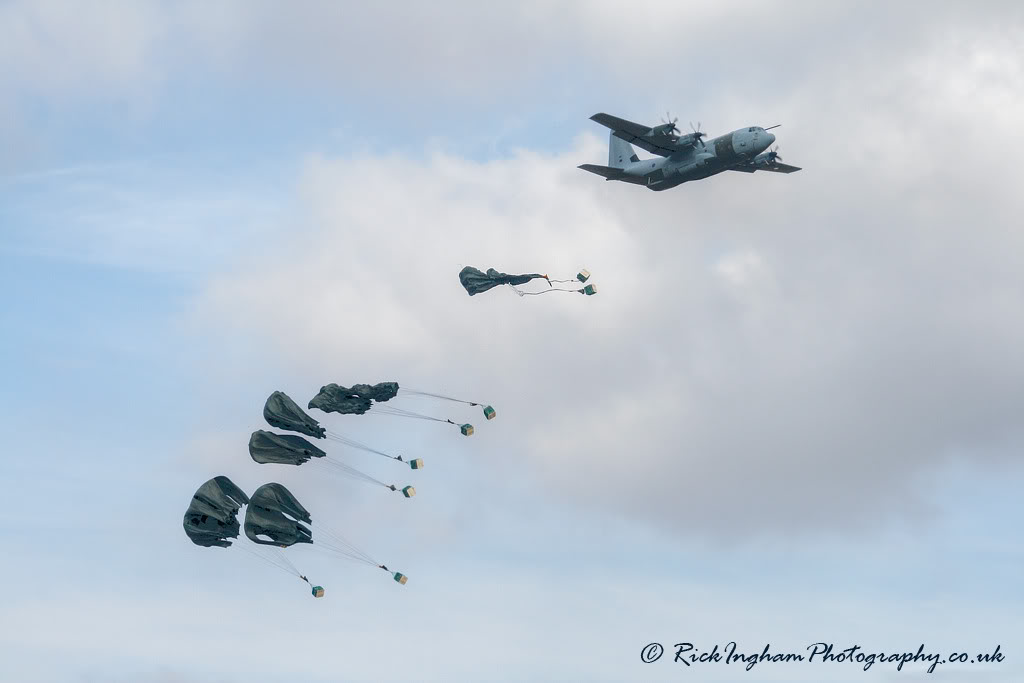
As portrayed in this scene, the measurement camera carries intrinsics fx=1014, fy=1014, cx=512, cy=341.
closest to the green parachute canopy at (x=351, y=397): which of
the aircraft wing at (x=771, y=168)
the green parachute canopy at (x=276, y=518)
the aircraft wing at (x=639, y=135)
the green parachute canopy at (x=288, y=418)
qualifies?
the green parachute canopy at (x=288, y=418)

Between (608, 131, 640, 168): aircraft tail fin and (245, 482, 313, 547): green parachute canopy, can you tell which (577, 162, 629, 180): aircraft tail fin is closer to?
(608, 131, 640, 168): aircraft tail fin

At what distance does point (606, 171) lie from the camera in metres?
108

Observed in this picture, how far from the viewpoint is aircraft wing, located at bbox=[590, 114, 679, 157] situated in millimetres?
100438

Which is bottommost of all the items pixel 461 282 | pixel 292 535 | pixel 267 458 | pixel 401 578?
pixel 401 578

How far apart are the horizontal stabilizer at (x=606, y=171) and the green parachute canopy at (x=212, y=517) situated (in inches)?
1972

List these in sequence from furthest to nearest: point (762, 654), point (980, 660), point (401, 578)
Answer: point (762, 654) → point (980, 660) → point (401, 578)

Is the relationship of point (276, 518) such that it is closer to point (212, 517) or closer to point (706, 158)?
point (212, 517)

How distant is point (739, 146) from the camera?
3920 inches

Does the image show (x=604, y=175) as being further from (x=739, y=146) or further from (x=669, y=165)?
(x=739, y=146)

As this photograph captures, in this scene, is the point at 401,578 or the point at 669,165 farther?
the point at 669,165

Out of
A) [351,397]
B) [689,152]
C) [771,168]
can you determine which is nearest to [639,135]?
[689,152]

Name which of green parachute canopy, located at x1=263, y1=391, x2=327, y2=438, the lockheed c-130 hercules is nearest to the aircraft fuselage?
the lockheed c-130 hercules

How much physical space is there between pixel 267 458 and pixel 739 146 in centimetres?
5372

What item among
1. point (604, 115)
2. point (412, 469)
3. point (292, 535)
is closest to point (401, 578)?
point (412, 469)
